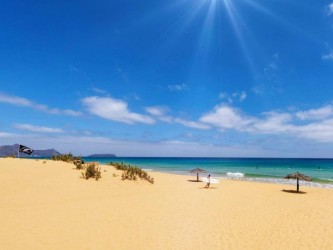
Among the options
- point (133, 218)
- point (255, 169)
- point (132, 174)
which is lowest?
point (255, 169)

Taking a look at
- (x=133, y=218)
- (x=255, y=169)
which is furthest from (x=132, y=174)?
(x=255, y=169)

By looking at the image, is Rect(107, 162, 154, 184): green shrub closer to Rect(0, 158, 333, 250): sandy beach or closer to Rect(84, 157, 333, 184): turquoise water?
Rect(0, 158, 333, 250): sandy beach

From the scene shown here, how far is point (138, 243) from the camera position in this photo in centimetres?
884

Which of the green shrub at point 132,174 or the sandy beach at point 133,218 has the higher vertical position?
the green shrub at point 132,174

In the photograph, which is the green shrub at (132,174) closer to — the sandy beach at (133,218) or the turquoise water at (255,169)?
the sandy beach at (133,218)

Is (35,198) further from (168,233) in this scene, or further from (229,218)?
(229,218)

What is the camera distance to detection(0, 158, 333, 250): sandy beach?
899 centimetres

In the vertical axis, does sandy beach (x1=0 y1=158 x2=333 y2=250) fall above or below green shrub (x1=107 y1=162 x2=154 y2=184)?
below

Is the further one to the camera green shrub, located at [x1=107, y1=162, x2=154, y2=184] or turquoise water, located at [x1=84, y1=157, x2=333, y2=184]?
turquoise water, located at [x1=84, y1=157, x2=333, y2=184]

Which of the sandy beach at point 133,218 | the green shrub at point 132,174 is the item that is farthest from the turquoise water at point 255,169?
the sandy beach at point 133,218

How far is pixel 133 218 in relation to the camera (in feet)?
39.0

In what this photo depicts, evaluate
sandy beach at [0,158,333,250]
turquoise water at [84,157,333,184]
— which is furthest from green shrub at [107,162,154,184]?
turquoise water at [84,157,333,184]

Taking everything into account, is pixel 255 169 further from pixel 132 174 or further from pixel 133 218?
pixel 133 218

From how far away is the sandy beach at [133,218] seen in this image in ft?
29.5
